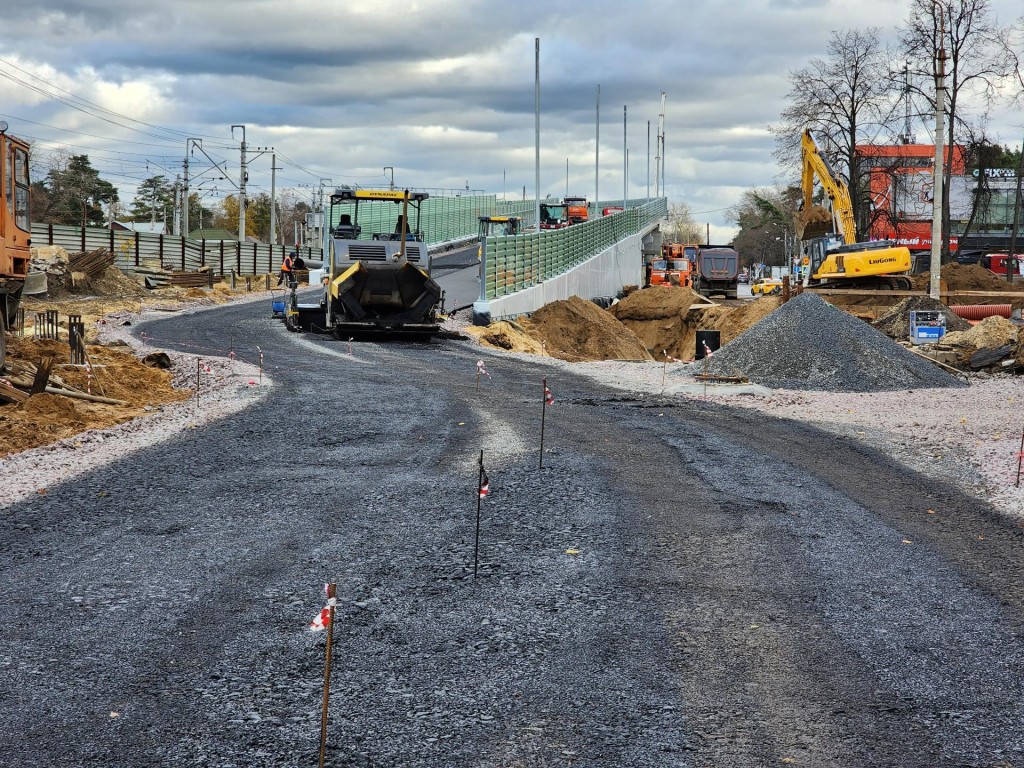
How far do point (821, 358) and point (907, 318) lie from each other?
25.6 feet

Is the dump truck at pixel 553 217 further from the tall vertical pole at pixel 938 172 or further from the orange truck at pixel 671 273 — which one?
the tall vertical pole at pixel 938 172

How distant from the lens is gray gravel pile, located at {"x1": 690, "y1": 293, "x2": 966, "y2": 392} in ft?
65.2

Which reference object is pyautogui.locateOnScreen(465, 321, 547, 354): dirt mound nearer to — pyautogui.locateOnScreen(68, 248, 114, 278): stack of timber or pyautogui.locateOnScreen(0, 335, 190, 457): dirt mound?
pyautogui.locateOnScreen(0, 335, 190, 457): dirt mound

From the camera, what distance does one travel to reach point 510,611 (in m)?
6.89

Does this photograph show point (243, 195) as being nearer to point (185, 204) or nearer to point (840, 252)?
point (185, 204)

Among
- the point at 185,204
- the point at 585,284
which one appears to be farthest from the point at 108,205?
the point at 585,284

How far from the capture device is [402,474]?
11.0 meters

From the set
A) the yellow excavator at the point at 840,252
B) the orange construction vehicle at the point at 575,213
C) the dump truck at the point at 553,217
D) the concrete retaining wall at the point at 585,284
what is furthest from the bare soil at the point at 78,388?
the orange construction vehicle at the point at 575,213

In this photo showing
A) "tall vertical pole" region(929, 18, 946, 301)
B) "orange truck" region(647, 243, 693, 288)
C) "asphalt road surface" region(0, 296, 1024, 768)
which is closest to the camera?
"asphalt road surface" region(0, 296, 1024, 768)

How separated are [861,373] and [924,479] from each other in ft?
27.7

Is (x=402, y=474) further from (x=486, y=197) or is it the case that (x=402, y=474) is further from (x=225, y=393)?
(x=486, y=197)

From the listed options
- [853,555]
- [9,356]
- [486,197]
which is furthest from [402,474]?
[486,197]

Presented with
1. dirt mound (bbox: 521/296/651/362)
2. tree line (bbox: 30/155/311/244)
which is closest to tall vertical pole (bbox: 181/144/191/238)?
tree line (bbox: 30/155/311/244)

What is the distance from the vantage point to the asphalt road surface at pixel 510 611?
5125 millimetres
